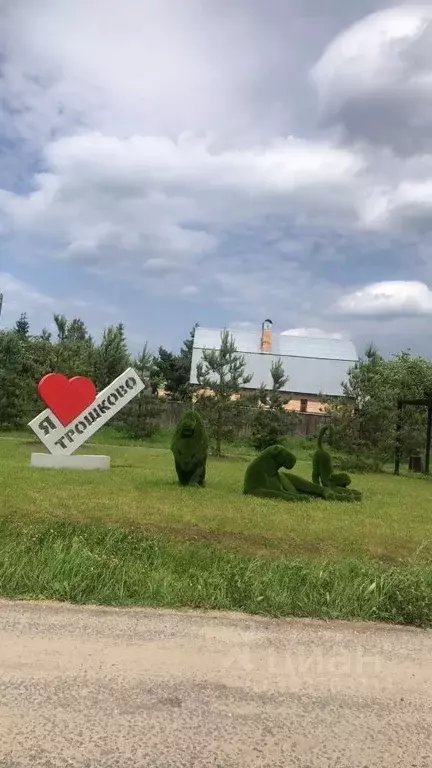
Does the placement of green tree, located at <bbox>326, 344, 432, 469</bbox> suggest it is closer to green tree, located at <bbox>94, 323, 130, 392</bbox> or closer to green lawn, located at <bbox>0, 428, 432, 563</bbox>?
green lawn, located at <bbox>0, 428, 432, 563</bbox>

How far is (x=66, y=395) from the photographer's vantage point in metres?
16.7

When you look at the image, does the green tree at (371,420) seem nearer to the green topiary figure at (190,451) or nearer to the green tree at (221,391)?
the green tree at (221,391)

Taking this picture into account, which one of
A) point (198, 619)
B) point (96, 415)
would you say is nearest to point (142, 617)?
point (198, 619)

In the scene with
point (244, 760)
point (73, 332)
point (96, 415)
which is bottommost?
point (244, 760)

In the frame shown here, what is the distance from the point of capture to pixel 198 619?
16.0 feet

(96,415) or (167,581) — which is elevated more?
(96,415)

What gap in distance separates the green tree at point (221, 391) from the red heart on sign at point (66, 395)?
9024 mm

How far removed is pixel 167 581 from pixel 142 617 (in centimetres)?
80

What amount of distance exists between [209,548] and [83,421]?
1009 cm

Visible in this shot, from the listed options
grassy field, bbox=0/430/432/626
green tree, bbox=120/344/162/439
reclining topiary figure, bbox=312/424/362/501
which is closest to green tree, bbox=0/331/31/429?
green tree, bbox=120/344/162/439

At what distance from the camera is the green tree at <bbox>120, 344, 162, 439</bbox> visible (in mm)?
29609

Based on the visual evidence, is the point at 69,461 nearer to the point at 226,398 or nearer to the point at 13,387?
the point at 226,398

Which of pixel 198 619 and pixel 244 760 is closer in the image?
pixel 244 760

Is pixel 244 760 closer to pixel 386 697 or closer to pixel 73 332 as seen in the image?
pixel 386 697
